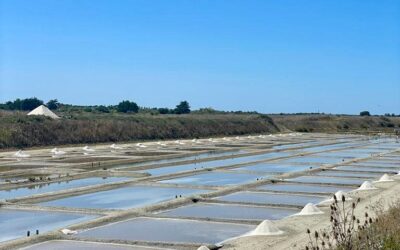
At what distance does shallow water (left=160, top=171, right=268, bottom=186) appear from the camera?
15.7m

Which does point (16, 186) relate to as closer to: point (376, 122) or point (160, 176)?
point (160, 176)

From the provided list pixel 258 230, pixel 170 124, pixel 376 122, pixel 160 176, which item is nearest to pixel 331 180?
pixel 160 176

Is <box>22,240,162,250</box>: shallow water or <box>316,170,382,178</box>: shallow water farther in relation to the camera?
<box>316,170,382,178</box>: shallow water

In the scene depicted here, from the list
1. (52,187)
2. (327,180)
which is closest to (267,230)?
(52,187)

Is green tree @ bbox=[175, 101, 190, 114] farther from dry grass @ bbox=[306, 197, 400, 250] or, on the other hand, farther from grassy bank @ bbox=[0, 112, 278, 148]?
dry grass @ bbox=[306, 197, 400, 250]

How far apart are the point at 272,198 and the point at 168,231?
4.42 meters

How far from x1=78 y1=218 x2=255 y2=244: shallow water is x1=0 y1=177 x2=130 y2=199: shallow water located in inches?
172

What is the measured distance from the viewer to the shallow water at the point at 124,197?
38.5 ft

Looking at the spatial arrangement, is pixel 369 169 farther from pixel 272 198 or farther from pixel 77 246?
pixel 77 246

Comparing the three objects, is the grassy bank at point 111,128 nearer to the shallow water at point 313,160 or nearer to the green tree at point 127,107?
the shallow water at point 313,160

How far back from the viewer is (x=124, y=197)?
1280cm

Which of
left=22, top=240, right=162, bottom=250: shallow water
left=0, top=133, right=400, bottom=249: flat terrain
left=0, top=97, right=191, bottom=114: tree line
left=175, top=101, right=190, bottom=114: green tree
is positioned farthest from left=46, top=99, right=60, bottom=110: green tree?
left=22, top=240, right=162, bottom=250: shallow water

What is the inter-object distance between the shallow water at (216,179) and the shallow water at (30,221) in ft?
18.0

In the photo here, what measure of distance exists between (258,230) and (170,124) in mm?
38307
